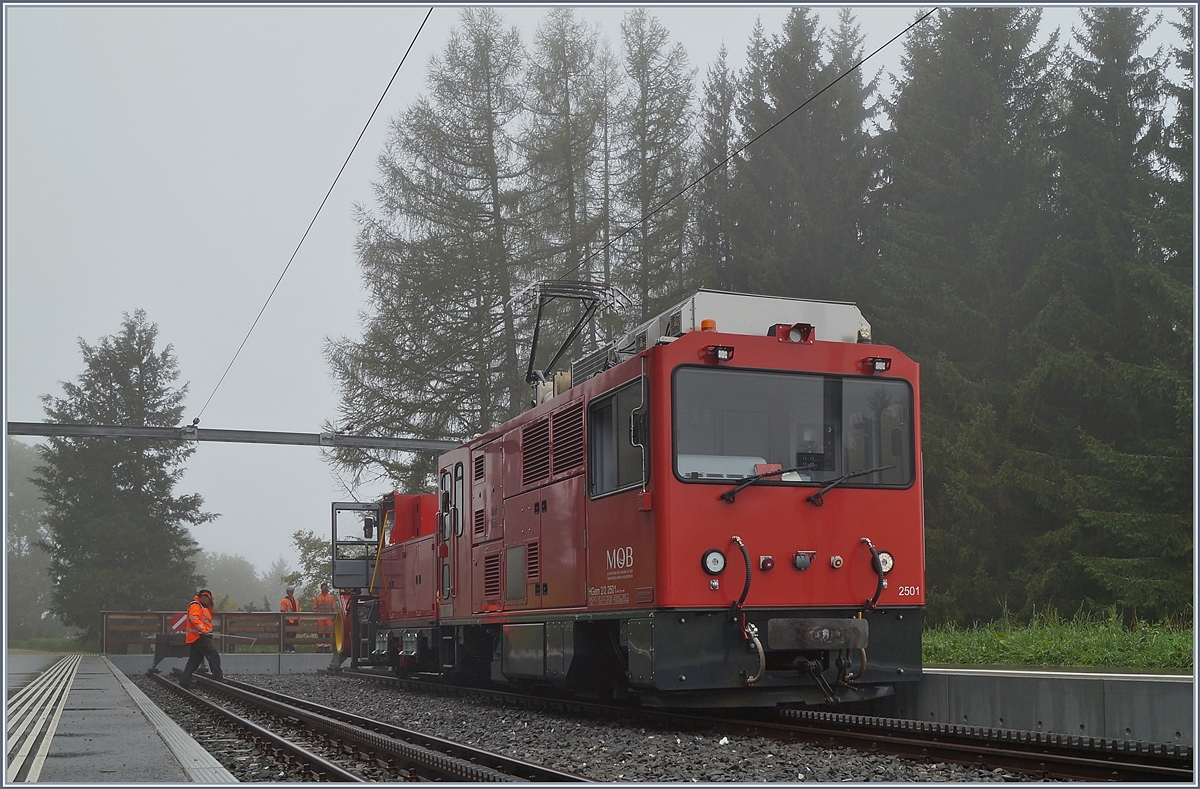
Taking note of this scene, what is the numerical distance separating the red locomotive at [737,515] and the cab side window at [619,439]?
0.02 meters

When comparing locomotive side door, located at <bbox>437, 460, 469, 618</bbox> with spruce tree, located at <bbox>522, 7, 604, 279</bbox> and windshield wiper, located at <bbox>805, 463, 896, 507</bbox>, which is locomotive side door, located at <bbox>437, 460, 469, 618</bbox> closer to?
windshield wiper, located at <bbox>805, 463, 896, 507</bbox>

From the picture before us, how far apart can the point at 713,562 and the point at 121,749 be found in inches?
181

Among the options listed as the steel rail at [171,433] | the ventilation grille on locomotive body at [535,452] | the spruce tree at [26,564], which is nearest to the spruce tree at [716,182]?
the steel rail at [171,433]

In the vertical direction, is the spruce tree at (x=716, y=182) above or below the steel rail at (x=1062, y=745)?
above

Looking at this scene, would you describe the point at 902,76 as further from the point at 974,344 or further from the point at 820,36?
the point at 974,344

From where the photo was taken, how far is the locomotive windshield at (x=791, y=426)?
930cm

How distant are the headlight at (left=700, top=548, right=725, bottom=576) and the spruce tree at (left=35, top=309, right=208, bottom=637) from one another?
44.9 metres

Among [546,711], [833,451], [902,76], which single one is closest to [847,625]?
[833,451]

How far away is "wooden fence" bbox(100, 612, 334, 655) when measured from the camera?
28.0 metres

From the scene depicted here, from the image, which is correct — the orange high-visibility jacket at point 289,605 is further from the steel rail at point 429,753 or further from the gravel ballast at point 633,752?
the steel rail at point 429,753

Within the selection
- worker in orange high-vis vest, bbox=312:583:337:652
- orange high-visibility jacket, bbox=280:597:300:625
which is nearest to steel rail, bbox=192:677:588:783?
worker in orange high-vis vest, bbox=312:583:337:652

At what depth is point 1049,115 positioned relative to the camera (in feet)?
89.8

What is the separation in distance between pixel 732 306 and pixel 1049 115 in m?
20.4

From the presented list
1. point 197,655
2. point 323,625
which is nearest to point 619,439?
point 197,655
